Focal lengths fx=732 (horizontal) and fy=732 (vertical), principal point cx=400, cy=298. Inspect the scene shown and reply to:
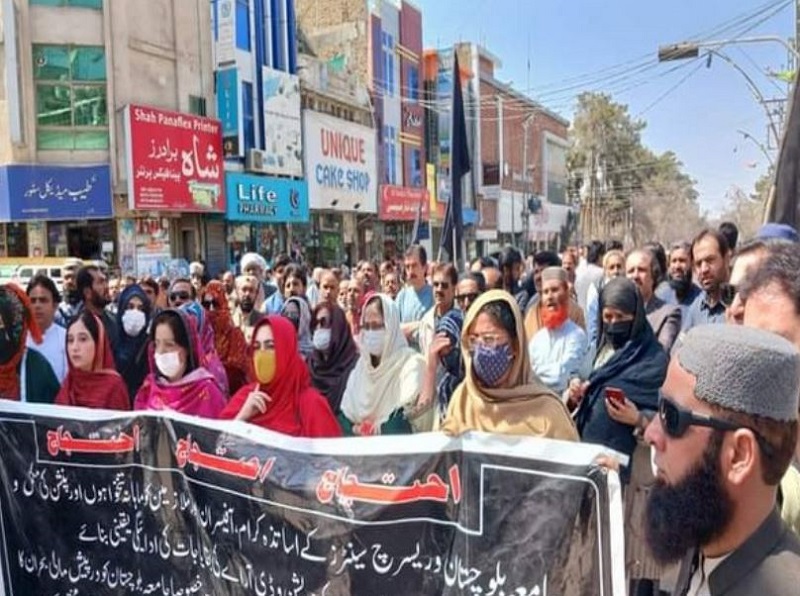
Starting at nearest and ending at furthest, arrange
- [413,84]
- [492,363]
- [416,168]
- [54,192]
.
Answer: [492,363], [54,192], [413,84], [416,168]

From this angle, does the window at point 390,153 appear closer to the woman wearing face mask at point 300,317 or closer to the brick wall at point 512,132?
the brick wall at point 512,132

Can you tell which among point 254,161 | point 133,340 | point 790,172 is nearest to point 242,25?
point 254,161

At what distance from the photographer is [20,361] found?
143 inches

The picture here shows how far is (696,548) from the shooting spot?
1.17 m

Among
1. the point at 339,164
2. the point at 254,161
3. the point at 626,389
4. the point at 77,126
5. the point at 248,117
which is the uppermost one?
the point at 248,117

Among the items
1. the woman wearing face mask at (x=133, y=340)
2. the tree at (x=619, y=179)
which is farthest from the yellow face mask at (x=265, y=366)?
the tree at (x=619, y=179)

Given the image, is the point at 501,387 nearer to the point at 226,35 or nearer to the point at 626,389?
the point at 626,389

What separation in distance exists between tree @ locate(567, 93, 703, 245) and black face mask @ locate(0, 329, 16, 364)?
180ft

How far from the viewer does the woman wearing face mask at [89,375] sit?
11.1 ft

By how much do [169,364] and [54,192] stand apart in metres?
13.3

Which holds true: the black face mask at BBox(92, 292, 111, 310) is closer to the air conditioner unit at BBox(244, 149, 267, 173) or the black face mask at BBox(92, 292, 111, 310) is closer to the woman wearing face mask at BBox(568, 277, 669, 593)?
the woman wearing face mask at BBox(568, 277, 669, 593)

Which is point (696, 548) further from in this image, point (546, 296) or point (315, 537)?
point (546, 296)

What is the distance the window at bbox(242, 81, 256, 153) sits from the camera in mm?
19422

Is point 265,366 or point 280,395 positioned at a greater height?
point 265,366
